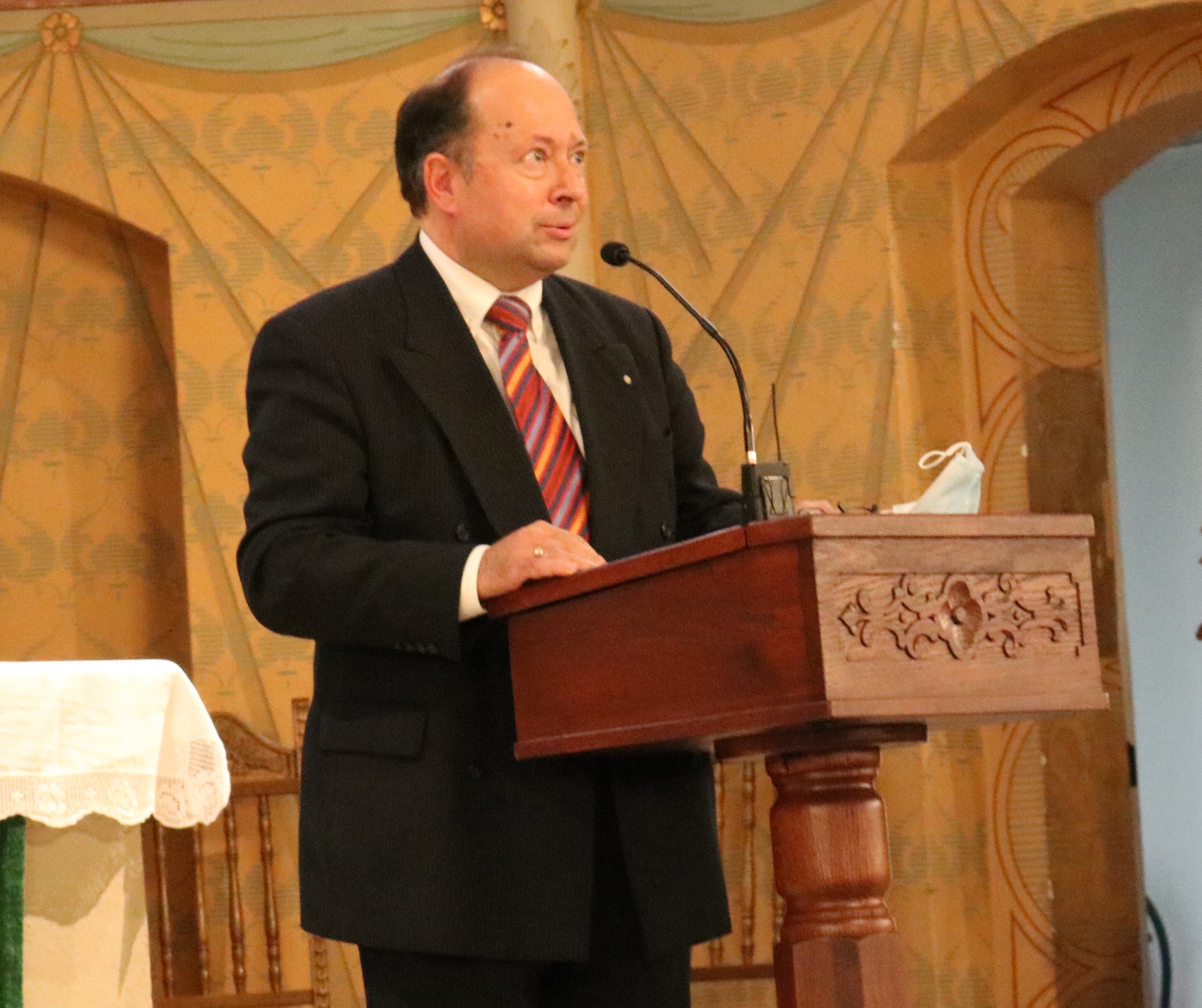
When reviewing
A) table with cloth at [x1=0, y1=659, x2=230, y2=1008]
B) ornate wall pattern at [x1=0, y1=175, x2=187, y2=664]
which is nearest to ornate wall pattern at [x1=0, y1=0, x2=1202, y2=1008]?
ornate wall pattern at [x1=0, y1=175, x2=187, y2=664]

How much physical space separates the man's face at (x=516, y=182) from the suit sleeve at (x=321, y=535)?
→ 0.75 ft

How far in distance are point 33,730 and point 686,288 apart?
2.44 meters

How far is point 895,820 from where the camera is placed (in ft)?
13.6

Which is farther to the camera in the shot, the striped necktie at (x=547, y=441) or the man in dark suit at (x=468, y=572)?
the striped necktie at (x=547, y=441)

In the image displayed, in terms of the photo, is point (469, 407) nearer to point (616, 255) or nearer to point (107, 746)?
point (616, 255)

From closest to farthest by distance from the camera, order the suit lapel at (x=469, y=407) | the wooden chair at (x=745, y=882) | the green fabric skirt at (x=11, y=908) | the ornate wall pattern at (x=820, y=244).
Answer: the suit lapel at (x=469, y=407) < the green fabric skirt at (x=11, y=908) < the wooden chair at (x=745, y=882) < the ornate wall pattern at (x=820, y=244)

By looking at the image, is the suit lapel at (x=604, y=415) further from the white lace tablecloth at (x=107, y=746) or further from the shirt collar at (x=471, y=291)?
the white lace tablecloth at (x=107, y=746)

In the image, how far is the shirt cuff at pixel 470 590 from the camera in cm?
167

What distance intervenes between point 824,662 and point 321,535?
2.05ft

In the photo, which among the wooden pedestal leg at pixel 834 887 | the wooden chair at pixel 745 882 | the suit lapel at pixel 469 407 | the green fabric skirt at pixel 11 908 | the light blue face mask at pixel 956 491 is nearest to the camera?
the wooden pedestal leg at pixel 834 887

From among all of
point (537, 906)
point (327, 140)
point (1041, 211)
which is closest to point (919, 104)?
point (1041, 211)

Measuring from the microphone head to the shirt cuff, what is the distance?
0.37 m

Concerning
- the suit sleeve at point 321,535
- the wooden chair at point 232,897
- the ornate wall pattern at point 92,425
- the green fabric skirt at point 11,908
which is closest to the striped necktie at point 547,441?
the suit sleeve at point 321,535

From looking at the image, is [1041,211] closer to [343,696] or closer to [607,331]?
[607,331]
